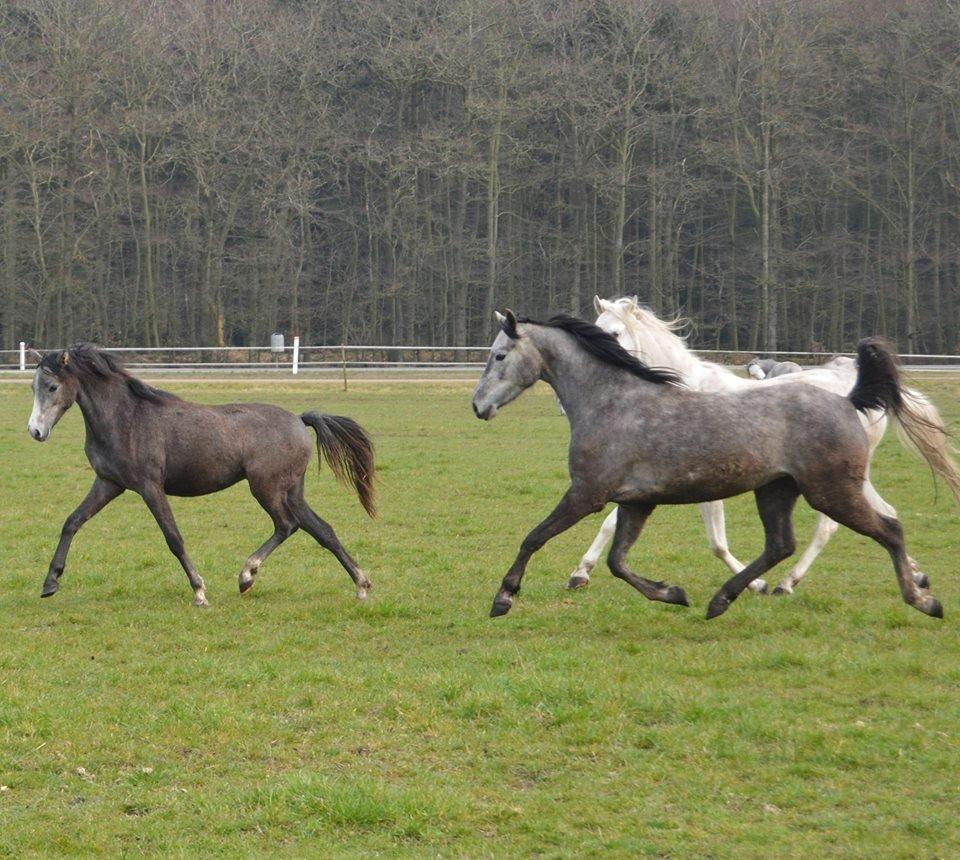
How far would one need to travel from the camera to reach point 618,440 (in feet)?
26.0

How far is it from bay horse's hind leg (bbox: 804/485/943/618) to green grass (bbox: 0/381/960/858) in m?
0.23

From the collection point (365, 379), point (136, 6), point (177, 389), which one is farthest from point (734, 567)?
point (136, 6)

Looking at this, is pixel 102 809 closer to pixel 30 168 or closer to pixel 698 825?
pixel 698 825

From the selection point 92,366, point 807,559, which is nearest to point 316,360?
point 92,366

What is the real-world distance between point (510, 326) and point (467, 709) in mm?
2864

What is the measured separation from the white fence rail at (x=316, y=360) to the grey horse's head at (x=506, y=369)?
30006mm

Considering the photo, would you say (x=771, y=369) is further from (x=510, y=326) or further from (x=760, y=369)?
(x=510, y=326)

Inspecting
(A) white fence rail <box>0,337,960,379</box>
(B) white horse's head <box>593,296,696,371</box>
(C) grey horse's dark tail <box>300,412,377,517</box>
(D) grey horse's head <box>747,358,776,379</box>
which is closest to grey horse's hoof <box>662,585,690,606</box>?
(B) white horse's head <box>593,296,696,371</box>

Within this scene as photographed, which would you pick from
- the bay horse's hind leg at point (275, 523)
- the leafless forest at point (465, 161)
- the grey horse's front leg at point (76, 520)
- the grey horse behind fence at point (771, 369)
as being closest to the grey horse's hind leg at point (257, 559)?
the bay horse's hind leg at point (275, 523)

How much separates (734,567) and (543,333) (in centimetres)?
240

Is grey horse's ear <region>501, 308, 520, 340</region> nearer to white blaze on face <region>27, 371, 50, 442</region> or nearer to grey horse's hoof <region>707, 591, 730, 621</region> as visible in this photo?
grey horse's hoof <region>707, 591, 730, 621</region>

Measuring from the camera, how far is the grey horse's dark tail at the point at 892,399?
7.99 m

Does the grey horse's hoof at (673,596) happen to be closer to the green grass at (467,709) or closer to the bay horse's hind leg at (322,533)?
the green grass at (467,709)

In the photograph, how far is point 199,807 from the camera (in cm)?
498
